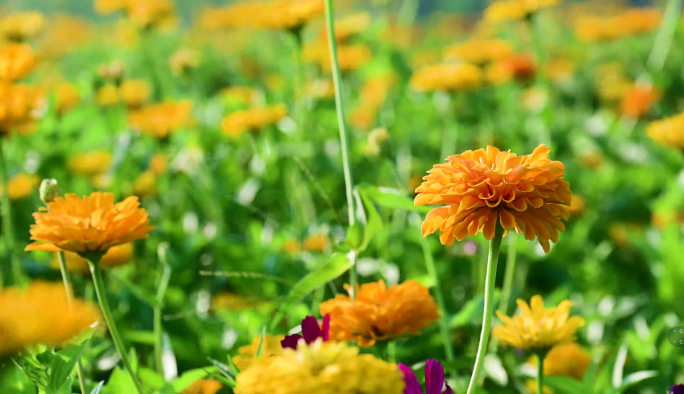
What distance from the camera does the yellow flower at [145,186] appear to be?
1527 millimetres

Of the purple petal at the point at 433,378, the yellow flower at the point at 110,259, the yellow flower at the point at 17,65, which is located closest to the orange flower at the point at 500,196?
the purple petal at the point at 433,378

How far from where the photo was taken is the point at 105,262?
1039mm

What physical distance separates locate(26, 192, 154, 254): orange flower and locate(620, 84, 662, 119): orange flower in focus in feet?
5.76

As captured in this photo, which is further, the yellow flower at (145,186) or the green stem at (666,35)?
the green stem at (666,35)

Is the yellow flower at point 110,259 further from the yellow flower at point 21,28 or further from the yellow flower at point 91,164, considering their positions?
the yellow flower at point 21,28

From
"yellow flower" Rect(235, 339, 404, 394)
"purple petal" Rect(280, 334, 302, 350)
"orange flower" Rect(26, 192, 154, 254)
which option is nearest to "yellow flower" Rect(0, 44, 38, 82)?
"orange flower" Rect(26, 192, 154, 254)

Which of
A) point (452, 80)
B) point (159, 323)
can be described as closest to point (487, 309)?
point (159, 323)

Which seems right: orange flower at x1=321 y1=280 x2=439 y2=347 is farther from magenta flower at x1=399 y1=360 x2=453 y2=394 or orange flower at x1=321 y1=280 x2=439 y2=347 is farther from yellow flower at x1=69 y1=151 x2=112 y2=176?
yellow flower at x1=69 y1=151 x2=112 y2=176

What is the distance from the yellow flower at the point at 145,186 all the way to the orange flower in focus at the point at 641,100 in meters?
1.38

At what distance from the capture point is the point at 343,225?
34.4 inches

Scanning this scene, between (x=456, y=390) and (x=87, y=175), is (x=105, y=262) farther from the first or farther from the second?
(x=87, y=175)

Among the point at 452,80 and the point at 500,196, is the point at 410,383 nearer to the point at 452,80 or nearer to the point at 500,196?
the point at 500,196

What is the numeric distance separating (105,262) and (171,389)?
38cm

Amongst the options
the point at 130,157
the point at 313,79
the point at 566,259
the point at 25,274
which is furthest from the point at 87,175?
the point at 566,259
